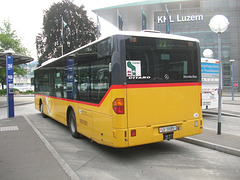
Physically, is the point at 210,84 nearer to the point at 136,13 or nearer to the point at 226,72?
the point at 226,72

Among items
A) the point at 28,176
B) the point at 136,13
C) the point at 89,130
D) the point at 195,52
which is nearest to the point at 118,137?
the point at 89,130

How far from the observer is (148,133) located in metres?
4.84

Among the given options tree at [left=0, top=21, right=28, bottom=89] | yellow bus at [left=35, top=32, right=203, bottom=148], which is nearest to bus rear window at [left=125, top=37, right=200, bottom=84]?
yellow bus at [left=35, top=32, right=203, bottom=148]

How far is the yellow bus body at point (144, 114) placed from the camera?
4.61 meters

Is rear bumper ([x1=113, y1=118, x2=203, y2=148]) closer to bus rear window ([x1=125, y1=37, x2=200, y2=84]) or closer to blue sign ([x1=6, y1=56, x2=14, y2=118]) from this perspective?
bus rear window ([x1=125, y1=37, x2=200, y2=84])

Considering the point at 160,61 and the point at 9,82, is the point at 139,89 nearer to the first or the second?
the point at 160,61

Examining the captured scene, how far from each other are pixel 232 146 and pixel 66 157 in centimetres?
403

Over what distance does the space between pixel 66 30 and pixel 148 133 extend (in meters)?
30.4

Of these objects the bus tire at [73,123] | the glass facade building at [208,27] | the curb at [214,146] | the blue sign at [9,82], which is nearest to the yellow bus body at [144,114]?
the curb at [214,146]

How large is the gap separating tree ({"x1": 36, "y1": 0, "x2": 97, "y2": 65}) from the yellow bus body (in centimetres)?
2795

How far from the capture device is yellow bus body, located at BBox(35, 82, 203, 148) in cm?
461

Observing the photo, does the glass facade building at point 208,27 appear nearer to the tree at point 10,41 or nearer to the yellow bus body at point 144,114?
the tree at point 10,41

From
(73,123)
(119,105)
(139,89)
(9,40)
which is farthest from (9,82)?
(9,40)

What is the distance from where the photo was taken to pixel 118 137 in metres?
4.57
